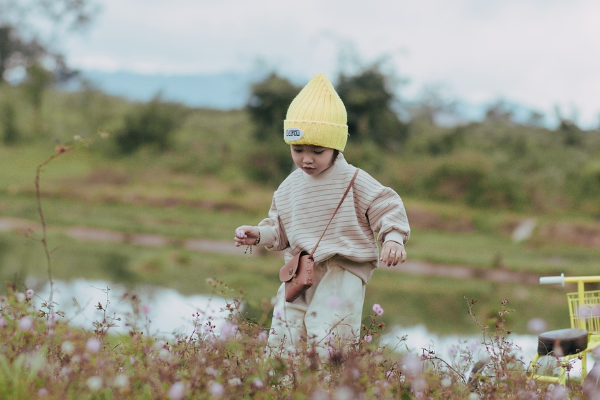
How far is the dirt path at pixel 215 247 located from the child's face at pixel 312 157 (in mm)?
8267

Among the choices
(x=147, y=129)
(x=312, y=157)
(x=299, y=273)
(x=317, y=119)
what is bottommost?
(x=299, y=273)

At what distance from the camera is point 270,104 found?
16.9 m

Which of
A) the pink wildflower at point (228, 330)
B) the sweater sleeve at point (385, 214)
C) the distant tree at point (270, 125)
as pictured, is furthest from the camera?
the distant tree at point (270, 125)

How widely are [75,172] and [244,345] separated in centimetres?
1444

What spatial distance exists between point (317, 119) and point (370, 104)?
531 inches

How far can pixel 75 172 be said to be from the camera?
16609mm

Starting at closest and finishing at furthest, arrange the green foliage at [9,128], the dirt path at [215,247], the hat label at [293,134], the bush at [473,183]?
the hat label at [293,134], the dirt path at [215,247], the bush at [473,183], the green foliage at [9,128]

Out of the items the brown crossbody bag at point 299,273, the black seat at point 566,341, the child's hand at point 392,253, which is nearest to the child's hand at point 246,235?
the brown crossbody bag at point 299,273

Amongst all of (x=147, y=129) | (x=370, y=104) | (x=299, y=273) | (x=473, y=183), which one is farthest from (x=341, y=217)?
(x=147, y=129)

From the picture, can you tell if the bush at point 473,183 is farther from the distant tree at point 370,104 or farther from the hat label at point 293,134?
the hat label at point 293,134

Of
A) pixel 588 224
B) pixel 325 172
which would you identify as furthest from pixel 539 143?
pixel 325 172

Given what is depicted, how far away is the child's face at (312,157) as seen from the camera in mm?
3422

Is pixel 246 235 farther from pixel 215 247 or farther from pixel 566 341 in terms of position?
pixel 215 247

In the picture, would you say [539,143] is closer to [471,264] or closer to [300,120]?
[471,264]
